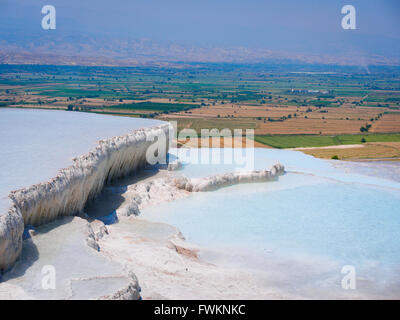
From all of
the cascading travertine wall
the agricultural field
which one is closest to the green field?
the agricultural field

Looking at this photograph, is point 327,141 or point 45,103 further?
point 45,103

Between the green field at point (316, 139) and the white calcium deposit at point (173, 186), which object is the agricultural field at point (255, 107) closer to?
the green field at point (316, 139)

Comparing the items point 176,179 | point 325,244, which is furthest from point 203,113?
point 325,244

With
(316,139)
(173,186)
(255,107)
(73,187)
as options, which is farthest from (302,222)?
(255,107)

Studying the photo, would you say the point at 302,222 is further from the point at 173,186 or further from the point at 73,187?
the point at 73,187

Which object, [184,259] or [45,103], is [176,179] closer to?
[184,259]

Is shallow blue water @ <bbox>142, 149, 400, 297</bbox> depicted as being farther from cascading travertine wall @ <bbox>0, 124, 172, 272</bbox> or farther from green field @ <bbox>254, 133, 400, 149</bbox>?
green field @ <bbox>254, 133, 400, 149</bbox>

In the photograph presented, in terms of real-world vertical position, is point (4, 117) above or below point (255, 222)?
above
